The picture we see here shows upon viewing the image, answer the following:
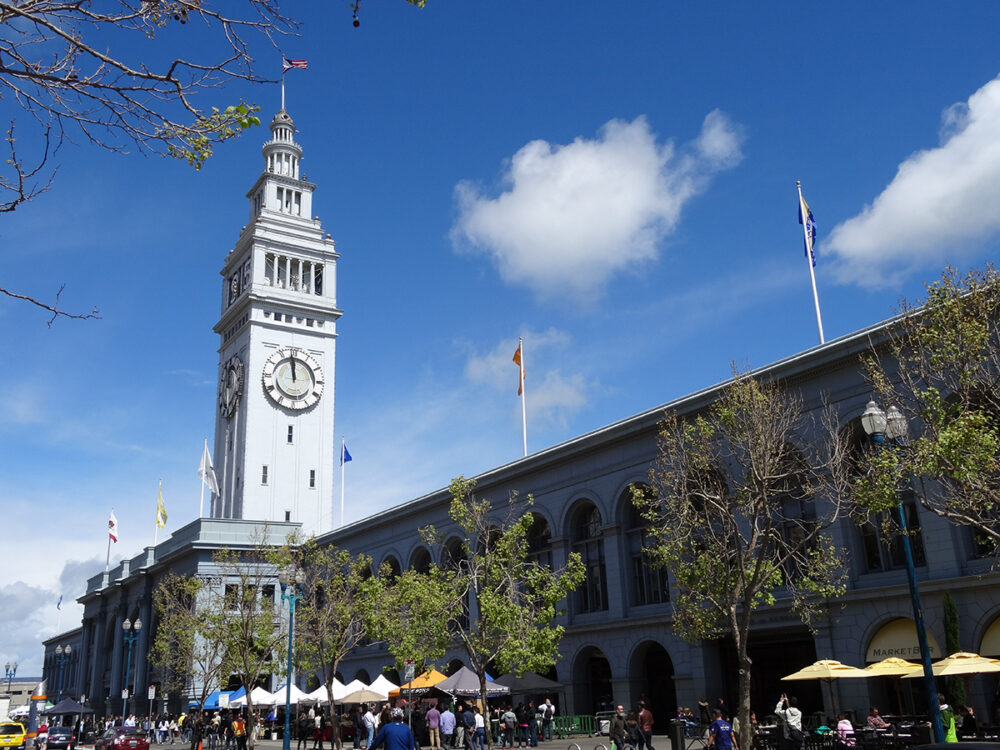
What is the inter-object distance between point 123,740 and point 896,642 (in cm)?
3624

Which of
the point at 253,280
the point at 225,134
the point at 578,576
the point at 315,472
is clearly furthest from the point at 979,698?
the point at 253,280

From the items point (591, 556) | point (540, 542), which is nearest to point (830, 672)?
point (591, 556)

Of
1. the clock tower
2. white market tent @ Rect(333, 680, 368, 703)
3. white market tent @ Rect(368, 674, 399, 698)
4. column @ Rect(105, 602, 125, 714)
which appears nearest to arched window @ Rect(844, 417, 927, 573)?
A: white market tent @ Rect(368, 674, 399, 698)

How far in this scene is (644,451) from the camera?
129 feet

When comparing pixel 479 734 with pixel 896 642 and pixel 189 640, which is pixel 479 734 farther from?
pixel 189 640

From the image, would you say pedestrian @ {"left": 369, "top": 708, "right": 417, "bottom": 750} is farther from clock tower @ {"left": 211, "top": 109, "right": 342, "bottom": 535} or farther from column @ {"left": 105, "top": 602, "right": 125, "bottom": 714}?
column @ {"left": 105, "top": 602, "right": 125, "bottom": 714}

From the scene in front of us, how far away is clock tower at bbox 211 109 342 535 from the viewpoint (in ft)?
253

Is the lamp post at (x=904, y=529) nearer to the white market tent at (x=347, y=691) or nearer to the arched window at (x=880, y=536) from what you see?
the arched window at (x=880, y=536)

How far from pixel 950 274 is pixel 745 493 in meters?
7.67

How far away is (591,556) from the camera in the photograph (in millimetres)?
42844

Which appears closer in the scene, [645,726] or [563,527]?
[645,726]

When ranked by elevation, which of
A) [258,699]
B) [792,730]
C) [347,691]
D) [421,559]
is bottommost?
[792,730]

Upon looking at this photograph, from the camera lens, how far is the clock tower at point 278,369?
253 ft

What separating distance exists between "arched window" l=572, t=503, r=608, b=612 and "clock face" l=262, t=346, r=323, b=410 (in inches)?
1639
